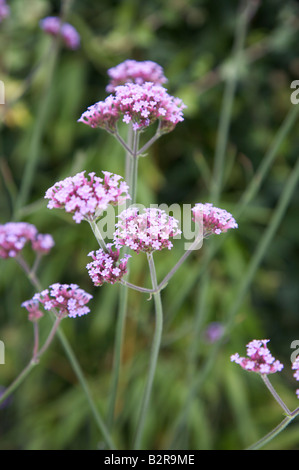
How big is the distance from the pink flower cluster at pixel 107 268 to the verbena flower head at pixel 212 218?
2.5 inches

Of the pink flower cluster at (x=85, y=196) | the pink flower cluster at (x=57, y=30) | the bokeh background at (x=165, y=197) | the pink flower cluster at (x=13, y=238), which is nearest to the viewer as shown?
the pink flower cluster at (x=85, y=196)

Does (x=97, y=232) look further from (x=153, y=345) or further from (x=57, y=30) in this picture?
(x=57, y=30)

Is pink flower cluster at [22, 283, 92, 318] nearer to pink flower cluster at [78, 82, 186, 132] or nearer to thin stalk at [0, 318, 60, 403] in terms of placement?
thin stalk at [0, 318, 60, 403]

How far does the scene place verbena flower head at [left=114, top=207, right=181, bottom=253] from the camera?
1.07 ft

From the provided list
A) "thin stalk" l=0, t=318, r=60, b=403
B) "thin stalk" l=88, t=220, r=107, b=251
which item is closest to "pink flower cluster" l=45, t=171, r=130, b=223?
"thin stalk" l=88, t=220, r=107, b=251

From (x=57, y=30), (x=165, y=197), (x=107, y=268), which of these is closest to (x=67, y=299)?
(x=107, y=268)

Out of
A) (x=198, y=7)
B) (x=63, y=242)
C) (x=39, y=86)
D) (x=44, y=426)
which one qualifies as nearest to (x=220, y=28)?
(x=198, y=7)

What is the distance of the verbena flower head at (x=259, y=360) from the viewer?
327mm

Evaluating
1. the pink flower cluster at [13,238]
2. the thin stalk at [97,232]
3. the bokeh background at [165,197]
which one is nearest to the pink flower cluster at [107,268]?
the thin stalk at [97,232]

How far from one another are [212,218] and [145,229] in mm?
56

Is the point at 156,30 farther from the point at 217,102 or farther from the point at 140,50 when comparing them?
the point at 217,102

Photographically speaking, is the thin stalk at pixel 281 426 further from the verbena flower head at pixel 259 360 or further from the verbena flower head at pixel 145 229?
the verbena flower head at pixel 145 229

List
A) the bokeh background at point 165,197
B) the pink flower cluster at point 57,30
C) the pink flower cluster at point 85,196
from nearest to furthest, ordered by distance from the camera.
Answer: the pink flower cluster at point 85,196 < the pink flower cluster at point 57,30 < the bokeh background at point 165,197

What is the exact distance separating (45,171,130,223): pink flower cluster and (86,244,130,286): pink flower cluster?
0.10 feet
